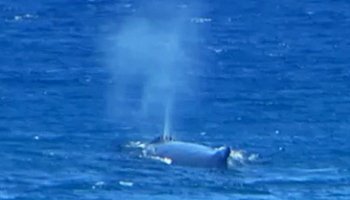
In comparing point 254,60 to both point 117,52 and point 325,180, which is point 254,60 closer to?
point 117,52

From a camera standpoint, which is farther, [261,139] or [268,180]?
[261,139]

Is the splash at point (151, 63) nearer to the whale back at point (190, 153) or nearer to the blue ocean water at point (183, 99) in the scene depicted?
the blue ocean water at point (183, 99)

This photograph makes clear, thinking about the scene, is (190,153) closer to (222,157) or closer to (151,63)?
(222,157)

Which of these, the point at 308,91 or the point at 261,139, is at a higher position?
the point at 308,91

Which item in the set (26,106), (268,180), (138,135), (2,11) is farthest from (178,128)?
(2,11)

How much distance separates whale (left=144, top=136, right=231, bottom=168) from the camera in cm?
3572

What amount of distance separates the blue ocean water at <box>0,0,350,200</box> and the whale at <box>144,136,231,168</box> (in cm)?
27

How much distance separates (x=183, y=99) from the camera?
147 ft

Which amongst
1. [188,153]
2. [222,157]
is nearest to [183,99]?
[188,153]

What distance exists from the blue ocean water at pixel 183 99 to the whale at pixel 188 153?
275mm

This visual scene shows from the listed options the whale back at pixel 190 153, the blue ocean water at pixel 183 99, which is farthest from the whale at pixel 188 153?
the blue ocean water at pixel 183 99

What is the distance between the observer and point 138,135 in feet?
131

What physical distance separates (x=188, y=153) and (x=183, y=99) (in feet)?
28.2

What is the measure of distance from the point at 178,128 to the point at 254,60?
365 inches
